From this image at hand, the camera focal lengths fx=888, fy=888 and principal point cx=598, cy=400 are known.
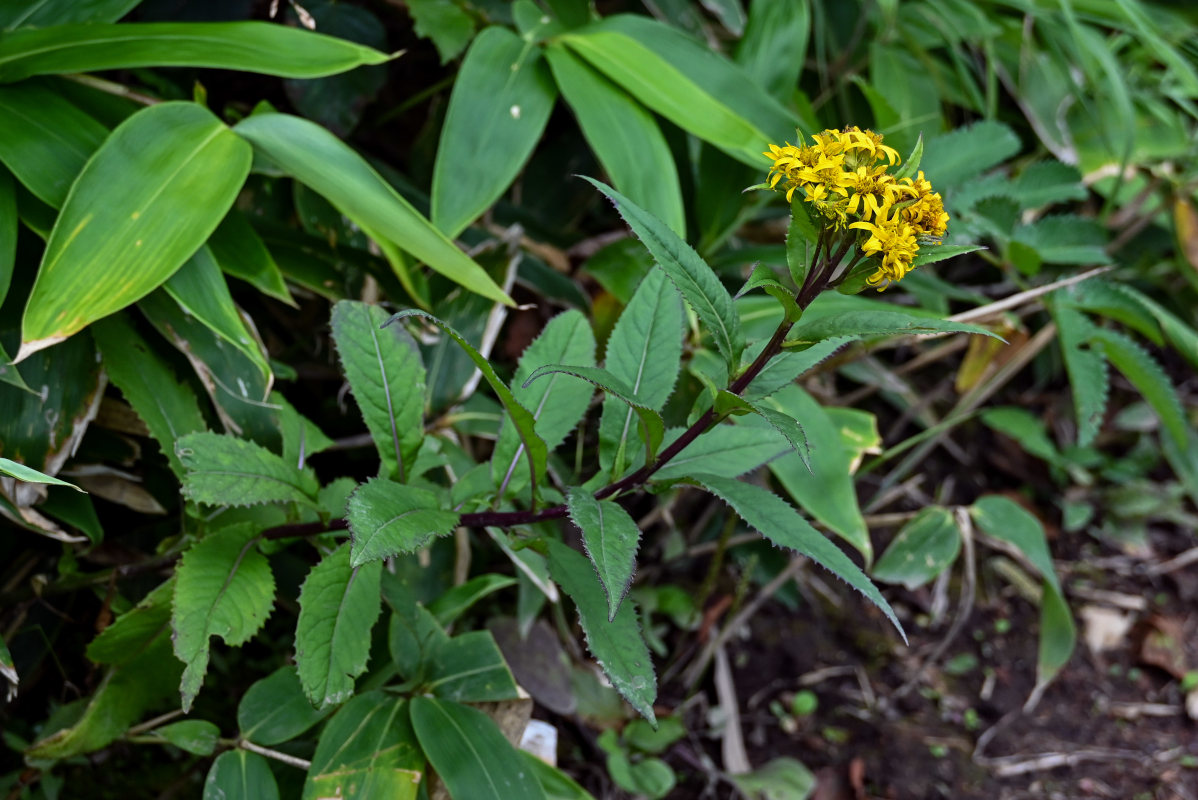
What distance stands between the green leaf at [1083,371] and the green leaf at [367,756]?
3.04 ft

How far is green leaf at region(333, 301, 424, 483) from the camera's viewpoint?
31.1 inches

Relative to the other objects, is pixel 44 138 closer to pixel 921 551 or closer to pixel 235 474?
pixel 235 474

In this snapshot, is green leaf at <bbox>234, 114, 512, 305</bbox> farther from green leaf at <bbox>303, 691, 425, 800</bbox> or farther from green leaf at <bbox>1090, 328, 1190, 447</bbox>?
green leaf at <bbox>1090, 328, 1190, 447</bbox>

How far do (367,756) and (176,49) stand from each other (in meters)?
0.75

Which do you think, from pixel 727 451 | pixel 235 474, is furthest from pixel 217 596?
pixel 727 451

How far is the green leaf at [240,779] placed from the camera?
76 cm

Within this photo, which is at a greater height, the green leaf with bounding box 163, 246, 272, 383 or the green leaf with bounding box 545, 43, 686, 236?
the green leaf with bounding box 545, 43, 686, 236

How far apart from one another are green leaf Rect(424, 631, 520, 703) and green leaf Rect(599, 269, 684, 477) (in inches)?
10.6

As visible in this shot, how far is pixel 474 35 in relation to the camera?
123 cm

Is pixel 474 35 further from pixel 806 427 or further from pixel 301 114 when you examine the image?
pixel 806 427

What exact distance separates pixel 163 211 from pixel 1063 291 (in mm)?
1160

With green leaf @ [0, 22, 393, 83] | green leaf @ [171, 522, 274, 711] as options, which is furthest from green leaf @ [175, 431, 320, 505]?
green leaf @ [0, 22, 393, 83]

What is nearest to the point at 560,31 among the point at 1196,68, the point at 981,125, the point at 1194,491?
the point at 981,125

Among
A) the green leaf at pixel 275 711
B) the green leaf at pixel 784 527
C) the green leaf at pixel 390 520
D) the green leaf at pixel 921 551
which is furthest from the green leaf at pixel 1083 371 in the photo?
the green leaf at pixel 275 711
